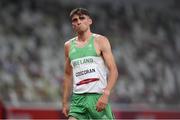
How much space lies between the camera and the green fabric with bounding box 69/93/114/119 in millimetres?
5719

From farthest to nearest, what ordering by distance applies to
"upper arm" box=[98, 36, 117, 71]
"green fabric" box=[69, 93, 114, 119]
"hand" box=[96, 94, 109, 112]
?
"green fabric" box=[69, 93, 114, 119], "upper arm" box=[98, 36, 117, 71], "hand" box=[96, 94, 109, 112]

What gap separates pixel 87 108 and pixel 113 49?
10186 mm

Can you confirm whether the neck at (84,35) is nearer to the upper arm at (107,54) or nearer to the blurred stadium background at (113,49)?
the upper arm at (107,54)

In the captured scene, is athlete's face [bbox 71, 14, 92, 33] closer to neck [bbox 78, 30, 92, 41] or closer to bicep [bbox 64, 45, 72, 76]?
neck [bbox 78, 30, 92, 41]

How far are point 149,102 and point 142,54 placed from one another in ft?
5.44

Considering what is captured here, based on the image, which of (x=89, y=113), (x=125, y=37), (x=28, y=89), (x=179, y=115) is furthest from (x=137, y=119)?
(x=89, y=113)

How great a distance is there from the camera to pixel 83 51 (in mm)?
5766

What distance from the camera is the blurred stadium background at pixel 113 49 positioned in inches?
531

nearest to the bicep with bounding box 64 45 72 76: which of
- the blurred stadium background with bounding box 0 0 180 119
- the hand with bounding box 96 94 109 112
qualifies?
Result: the hand with bounding box 96 94 109 112

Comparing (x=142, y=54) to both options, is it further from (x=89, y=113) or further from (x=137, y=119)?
(x=89, y=113)

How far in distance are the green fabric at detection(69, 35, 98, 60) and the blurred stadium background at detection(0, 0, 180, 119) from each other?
6236 mm

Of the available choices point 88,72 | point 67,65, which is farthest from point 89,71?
point 67,65

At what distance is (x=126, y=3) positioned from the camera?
16844mm

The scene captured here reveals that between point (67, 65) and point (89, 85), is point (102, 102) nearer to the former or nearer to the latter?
point (89, 85)
